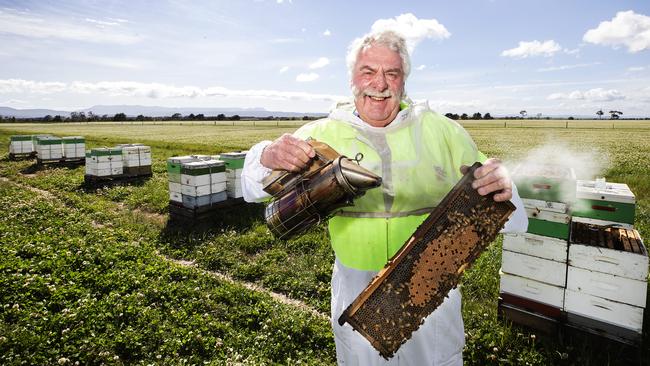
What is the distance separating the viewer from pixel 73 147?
60.5 ft

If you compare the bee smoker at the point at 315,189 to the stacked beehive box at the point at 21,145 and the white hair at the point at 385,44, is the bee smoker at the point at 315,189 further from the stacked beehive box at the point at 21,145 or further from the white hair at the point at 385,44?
the stacked beehive box at the point at 21,145

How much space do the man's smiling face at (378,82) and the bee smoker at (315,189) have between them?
13.0 inches

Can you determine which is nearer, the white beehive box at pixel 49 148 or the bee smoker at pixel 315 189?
the bee smoker at pixel 315 189

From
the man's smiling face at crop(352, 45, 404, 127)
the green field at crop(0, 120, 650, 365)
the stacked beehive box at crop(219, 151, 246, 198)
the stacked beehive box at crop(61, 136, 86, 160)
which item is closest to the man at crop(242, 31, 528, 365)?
the man's smiling face at crop(352, 45, 404, 127)

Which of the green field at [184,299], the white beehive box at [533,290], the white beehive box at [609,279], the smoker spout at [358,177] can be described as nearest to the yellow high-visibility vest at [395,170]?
the smoker spout at [358,177]

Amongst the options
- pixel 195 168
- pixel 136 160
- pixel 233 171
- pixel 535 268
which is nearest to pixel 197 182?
pixel 195 168

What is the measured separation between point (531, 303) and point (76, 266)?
7.31m

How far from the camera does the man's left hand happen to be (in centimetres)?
200

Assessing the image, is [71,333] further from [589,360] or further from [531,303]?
[589,360]

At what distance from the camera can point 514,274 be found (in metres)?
4.85

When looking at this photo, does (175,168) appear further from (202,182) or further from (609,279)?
(609,279)

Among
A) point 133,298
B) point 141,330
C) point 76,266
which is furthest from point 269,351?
point 76,266

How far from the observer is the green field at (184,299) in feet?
14.6

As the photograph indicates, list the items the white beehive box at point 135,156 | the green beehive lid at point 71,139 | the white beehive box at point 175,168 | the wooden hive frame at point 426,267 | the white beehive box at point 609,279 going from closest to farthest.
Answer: the wooden hive frame at point 426,267, the white beehive box at point 609,279, the white beehive box at point 175,168, the white beehive box at point 135,156, the green beehive lid at point 71,139
